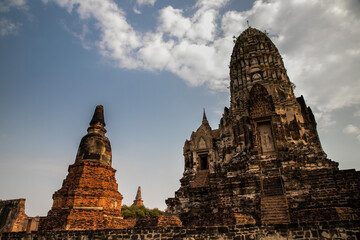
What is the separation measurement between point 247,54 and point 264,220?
15.5 meters

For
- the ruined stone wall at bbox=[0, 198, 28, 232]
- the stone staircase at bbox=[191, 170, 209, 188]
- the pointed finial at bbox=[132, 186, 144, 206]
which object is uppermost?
the pointed finial at bbox=[132, 186, 144, 206]

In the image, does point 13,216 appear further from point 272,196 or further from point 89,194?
point 272,196

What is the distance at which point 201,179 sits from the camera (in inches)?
862

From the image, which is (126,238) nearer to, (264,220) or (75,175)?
(75,175)

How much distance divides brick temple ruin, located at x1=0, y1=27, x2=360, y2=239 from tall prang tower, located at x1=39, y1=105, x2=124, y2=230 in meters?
0.05

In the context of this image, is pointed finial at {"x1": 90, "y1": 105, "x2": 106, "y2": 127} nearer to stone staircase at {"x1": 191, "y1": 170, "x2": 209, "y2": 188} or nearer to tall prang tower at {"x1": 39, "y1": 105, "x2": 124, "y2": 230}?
tall prang tower at {"x1": 39, "y1": 105, "x2": 124, "y2": 230}

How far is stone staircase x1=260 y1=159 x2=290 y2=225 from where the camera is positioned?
12.2m

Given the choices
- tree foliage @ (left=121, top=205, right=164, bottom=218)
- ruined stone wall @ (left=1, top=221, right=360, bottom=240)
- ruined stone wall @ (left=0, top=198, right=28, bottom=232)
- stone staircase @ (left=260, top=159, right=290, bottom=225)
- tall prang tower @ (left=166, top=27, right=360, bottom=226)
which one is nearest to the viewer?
ruined stone wall @ (left=1, top=221, right=360, bottom=240)

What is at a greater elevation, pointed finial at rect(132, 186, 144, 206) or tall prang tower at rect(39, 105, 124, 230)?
pointed finial at rect(132, 186, 144, 206)

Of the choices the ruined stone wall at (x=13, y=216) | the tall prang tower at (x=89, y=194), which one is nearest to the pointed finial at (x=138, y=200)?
the ruined stone wall at (x=13, y=216)

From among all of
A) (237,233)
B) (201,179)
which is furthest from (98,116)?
(201,179)

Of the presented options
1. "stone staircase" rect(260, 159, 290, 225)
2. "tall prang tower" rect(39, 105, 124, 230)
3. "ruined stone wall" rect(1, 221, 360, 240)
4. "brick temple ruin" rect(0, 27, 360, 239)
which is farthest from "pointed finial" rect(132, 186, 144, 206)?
"ruined stone wall" rect(1, 221, 360, 240)

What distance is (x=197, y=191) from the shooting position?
17.0 m

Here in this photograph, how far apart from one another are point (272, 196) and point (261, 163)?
10.3 feet
